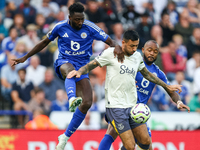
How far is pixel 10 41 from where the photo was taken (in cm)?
1187

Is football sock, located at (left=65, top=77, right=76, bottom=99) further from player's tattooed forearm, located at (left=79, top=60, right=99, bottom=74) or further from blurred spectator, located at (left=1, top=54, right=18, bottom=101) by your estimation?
blurred spectator, located at (left=1, top=54, right=18, bottom=101)

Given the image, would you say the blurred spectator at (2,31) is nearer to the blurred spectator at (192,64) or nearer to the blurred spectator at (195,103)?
the blurred spectator at (192,64)

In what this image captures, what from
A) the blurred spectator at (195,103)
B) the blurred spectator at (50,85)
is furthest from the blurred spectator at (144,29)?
the blurred spectator at (50,85)

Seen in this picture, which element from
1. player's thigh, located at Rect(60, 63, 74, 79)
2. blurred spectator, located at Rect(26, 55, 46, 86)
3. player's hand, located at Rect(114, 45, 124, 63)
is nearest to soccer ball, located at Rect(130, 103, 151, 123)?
player's hand, located at Rect(114, 45, 124, 63)

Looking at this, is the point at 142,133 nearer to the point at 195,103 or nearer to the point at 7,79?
the point at 195,103

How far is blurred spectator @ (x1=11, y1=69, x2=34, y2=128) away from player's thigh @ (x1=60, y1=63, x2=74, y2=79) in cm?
482

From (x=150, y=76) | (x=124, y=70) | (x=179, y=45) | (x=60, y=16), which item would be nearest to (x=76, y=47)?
(x=124, y=70)

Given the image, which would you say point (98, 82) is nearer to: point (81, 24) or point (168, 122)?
point (168, 122)

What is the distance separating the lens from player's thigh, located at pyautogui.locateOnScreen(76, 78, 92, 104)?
6598 millimetres

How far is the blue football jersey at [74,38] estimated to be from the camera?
21.6 ft

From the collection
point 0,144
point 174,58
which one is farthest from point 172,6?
point 0,144

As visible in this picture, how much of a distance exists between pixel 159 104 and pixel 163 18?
346 cm

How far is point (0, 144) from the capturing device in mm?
8422

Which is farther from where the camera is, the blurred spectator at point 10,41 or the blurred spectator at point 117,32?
the blurred spectator at point 117,32
